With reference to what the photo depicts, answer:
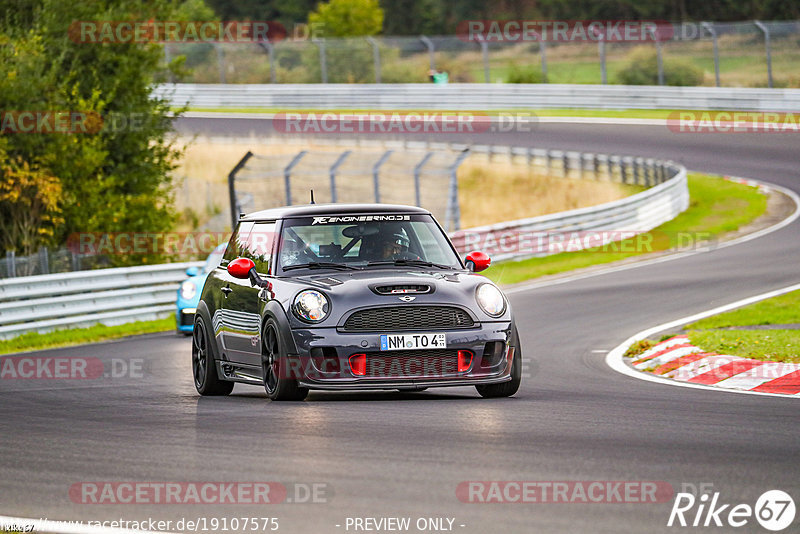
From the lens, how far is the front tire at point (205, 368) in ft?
37.2

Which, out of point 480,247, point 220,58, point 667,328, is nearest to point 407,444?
point 667,328

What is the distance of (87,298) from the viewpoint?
20250mm

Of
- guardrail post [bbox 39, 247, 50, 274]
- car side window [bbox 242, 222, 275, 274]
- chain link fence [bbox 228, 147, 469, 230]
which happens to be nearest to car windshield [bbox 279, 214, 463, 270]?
car side window [bbox 242, 222, 275, 274]

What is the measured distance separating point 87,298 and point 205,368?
9310mm

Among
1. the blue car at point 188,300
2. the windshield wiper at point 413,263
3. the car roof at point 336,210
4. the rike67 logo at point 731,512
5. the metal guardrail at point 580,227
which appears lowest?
the metal guardrail at point 580,227

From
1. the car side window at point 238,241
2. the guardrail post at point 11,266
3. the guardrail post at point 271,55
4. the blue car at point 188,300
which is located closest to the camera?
the car side window at point 238,241

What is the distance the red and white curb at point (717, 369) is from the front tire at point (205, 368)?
4018mm

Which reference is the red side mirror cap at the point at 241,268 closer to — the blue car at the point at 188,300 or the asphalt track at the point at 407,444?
the asphalt track at the point at 407,444

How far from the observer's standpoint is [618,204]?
27.9 m

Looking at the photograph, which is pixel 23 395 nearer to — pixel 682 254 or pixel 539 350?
pixel 539 350

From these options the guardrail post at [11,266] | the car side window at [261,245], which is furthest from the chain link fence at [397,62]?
the car side window at [261,245]

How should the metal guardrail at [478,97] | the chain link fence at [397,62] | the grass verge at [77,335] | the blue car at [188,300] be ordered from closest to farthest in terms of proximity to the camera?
the blue car at [188,300] → the grass verge at [77,335] → the metal guardrail at [478,97] → the chain link fence at [397,62]

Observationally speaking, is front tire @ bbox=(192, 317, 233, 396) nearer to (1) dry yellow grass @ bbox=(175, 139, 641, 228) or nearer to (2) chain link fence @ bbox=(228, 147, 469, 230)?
(2) chain link fence @ bbox=(228, 147, 469, 230)

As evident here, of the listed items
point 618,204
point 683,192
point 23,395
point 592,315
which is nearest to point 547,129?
point 683,192
